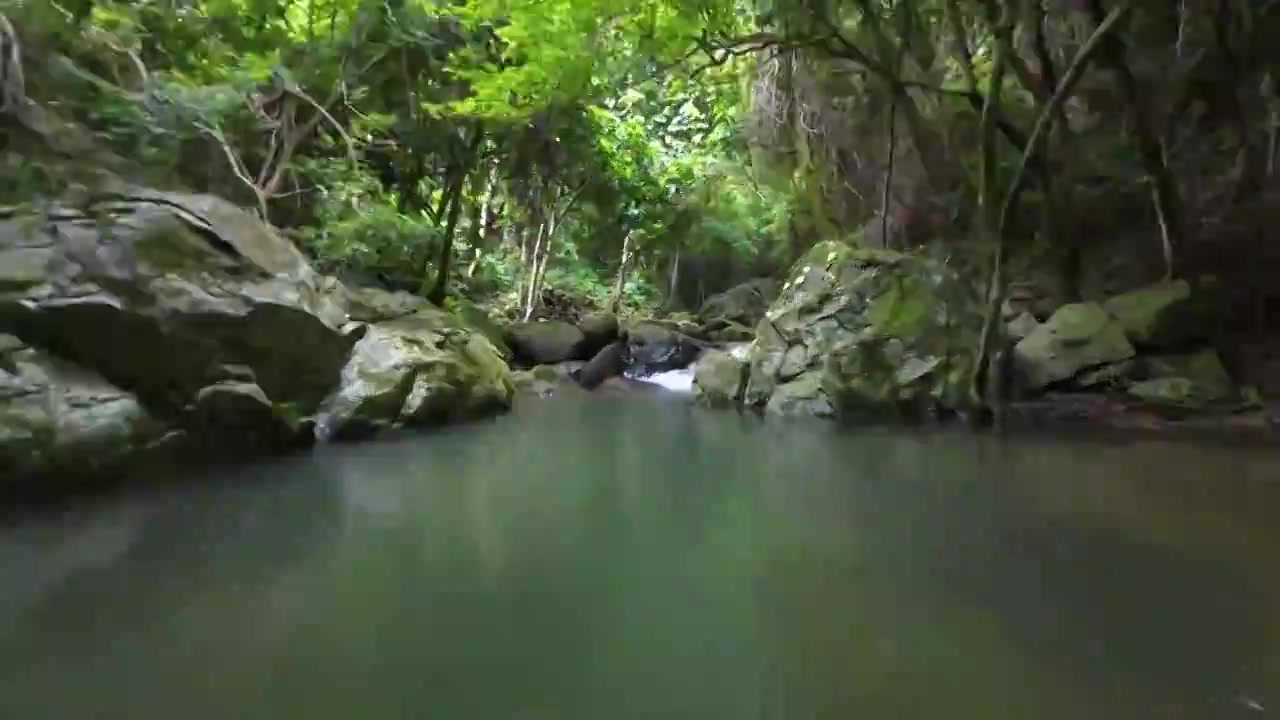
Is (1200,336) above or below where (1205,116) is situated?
below

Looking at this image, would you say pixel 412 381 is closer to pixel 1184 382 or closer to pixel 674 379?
pixel 674 379

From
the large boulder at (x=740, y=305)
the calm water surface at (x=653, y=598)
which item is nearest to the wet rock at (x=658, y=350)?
the large boulder at (x=740, y=305)

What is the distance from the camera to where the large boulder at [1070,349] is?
9500mm

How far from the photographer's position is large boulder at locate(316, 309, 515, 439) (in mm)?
7781

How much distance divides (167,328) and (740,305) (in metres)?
16.4

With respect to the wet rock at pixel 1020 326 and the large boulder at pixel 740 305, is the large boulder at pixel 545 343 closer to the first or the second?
the large boulder at pixel 740 305

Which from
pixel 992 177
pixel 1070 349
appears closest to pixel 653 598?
pixel 992 177

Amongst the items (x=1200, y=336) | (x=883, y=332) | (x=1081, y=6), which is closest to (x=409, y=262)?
(x=883, y=332)

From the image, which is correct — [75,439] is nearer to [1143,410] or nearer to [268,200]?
[268,200]

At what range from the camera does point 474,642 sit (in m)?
2.83

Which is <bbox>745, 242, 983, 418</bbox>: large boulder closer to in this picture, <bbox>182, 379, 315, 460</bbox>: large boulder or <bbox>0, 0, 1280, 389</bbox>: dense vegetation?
<bbox>0, 0, 1280, 389</bbox>: dense vegetation

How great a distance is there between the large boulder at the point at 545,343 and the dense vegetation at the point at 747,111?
2.28 m

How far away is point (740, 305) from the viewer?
21438mm

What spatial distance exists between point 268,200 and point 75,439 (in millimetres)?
6159
